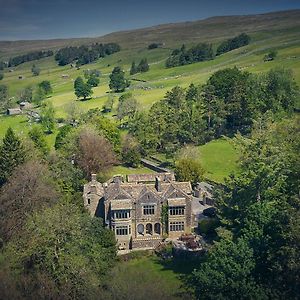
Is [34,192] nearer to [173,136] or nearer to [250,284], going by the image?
[250,284]

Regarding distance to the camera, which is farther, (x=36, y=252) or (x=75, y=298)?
(x=36, y=252)

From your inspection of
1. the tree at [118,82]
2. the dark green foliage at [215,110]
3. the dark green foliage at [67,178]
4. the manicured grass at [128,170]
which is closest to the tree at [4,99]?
the tree at [118,82]

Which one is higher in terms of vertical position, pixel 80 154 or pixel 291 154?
pixel 291 154

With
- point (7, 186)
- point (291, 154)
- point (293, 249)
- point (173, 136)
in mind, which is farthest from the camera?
point (173, 136)

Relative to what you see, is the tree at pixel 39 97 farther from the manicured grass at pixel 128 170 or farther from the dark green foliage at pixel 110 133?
the manicured grass at pixel 128 170

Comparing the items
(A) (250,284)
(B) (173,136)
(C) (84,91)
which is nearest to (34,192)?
(A) (250,284)

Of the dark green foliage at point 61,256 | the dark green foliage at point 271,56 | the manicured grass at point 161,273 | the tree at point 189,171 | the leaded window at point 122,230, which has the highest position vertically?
the dark green foliage at point 271,56

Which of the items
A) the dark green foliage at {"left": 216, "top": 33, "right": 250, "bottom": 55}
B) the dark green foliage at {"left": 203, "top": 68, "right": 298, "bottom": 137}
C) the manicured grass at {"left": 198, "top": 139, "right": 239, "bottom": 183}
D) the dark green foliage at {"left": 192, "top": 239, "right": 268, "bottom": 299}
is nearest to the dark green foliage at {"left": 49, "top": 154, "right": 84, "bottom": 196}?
the dark green foliage at {"left": 192, "top": 239, "right": 268, "bottom": 299}
